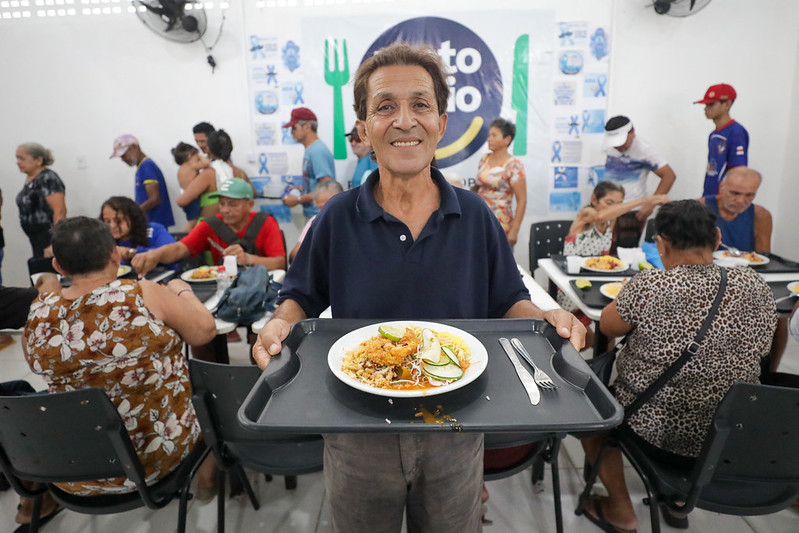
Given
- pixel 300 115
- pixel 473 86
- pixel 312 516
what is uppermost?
pixel 473 86

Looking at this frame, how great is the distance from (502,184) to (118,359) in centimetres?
343

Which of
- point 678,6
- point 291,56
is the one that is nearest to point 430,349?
point 291,56

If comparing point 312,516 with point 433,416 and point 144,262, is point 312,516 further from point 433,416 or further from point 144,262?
point 144,262

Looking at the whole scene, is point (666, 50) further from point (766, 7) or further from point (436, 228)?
point (436, 228)

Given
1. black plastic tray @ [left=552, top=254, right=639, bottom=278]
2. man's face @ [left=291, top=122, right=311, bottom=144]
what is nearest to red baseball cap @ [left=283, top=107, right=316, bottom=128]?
man's face @ [left=291, top=122, right=311, bottom=144]

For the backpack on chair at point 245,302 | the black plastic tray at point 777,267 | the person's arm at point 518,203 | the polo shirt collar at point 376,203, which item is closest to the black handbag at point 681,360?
the polo shirt collar at point 376,203

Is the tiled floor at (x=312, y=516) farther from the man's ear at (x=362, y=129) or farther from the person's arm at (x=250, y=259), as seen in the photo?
the man's ear at (x=362, y=129)

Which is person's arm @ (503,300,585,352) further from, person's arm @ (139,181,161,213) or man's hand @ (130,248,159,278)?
person's arm @ (139,181,161,213)

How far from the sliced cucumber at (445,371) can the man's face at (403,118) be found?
51 cm

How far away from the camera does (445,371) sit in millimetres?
998

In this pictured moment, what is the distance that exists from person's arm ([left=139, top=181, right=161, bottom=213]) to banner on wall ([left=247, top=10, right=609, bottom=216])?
1074 millimetres

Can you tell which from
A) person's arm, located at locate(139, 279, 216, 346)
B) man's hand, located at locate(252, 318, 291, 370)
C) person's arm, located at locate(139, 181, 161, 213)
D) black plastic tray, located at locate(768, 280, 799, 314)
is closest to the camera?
man's hand, located at locate(252, 318, 291, 370)

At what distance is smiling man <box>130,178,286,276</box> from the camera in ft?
10.4

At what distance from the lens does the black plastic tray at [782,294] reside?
227cm
